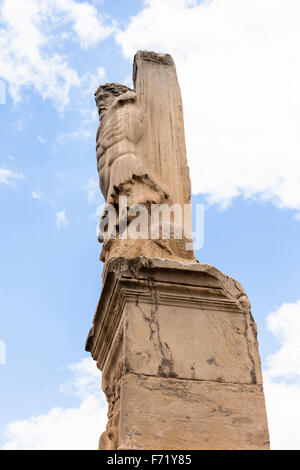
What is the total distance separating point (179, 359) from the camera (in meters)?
3.80

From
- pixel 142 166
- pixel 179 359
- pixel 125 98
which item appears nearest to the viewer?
pixel 179 359

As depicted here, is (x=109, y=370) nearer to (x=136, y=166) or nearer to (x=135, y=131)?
(x=136, y=166)

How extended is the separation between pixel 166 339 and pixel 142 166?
79.6 inches

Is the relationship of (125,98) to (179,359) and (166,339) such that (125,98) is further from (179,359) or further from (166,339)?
(179,359)

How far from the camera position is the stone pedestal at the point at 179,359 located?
3518 mm

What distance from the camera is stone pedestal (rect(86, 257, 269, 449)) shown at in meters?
3.52

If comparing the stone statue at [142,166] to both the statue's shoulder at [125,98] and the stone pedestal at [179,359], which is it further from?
the stone pedestal at [179,359]

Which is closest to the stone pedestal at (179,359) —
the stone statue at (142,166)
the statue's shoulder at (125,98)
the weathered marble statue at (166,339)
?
the weathered marble statue at (166,339)

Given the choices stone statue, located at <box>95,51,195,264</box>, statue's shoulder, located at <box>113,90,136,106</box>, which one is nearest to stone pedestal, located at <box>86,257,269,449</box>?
stone statue, located at <box>95,51,195,264</box>

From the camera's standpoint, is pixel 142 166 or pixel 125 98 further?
pixel 125 98

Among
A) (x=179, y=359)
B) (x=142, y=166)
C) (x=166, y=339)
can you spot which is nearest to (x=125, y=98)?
(x=142, y=166)

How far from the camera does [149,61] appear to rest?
257 inches

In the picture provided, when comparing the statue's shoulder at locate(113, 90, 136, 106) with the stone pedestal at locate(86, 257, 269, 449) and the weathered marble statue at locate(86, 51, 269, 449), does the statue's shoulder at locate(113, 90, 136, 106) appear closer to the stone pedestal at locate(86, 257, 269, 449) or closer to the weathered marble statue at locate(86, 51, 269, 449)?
the weathered marble statue at locate(86, 51, 269, 449)
